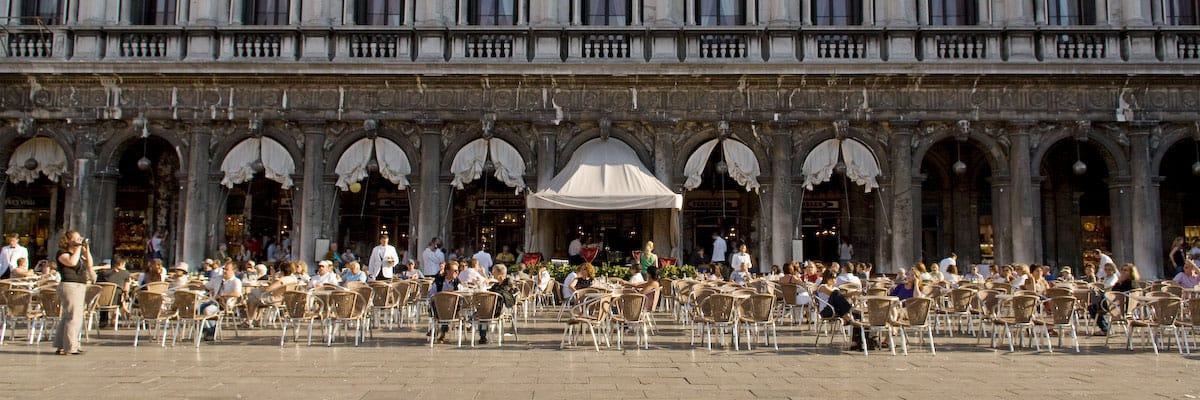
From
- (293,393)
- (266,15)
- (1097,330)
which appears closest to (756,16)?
(1097,330)

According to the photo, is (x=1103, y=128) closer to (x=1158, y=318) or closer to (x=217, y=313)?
(x=1158, y=318)

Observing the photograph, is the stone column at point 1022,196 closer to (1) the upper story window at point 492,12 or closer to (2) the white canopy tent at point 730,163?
(2) the white canopy tent at point 730,163

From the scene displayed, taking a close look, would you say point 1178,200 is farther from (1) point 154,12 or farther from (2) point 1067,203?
(1) point 154,12

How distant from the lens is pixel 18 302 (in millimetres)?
11211

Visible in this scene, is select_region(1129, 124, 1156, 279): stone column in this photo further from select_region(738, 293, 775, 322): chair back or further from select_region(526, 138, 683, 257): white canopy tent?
select_region(738, 293, 775, 322): chair back

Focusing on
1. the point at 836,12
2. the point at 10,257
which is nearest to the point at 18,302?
the point at 10,257

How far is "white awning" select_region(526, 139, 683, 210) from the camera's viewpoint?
18.5 metres

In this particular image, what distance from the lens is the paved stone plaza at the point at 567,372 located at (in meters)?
7.63

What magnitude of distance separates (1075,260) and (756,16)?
10791 millimetres

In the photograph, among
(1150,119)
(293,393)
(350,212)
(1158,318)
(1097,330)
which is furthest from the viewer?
(350,212)

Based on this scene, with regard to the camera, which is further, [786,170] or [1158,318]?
[786,170]

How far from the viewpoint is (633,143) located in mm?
20484

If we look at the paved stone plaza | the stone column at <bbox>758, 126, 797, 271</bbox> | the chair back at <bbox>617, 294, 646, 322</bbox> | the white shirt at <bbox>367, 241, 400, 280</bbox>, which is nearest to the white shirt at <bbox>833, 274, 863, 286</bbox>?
the paved stone plaza

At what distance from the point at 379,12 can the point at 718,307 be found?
1412cm
